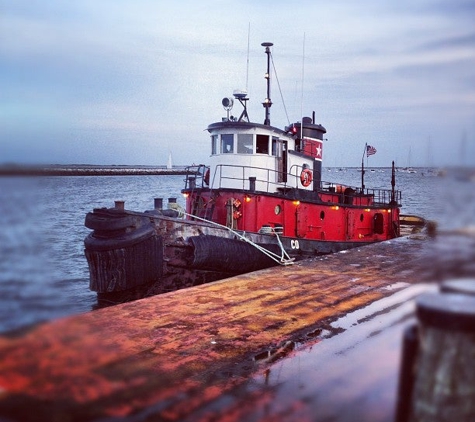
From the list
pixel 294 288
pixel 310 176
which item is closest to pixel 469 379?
pixel 294 288

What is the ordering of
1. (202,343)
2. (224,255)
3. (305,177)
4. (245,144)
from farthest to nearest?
(305,177) < (245,144) < (224,255) < (202,343)

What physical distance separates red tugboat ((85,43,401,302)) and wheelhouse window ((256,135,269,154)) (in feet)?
0.10

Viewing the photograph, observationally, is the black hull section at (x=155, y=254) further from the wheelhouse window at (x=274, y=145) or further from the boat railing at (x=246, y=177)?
the wheelhouse window at (x=274, y=145)

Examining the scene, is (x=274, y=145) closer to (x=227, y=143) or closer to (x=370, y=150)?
(x=227, y=143)

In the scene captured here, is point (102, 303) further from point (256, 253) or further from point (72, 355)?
point (72, 355)

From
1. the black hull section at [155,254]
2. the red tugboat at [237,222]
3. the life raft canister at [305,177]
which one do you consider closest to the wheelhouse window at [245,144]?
the red tugboat at [237,222]

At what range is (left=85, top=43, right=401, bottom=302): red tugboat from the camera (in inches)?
365

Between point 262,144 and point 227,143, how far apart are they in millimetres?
1053

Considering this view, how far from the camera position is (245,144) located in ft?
45.0

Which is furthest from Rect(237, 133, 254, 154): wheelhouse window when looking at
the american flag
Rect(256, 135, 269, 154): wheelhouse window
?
the american flag

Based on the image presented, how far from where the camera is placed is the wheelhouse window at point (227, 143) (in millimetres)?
13773

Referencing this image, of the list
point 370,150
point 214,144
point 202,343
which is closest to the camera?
point 202,343

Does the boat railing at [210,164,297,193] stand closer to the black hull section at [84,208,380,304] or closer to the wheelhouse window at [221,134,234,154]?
the wheelhouse window at [221,134,234,154]

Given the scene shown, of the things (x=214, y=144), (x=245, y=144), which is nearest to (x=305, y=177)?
(x=245, y=144)
